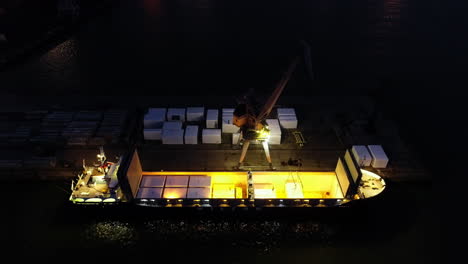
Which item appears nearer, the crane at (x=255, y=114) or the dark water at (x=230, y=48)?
the crane at (x=255, y=114)

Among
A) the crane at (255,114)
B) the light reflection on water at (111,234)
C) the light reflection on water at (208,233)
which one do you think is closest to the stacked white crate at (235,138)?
the crane at (255,114)

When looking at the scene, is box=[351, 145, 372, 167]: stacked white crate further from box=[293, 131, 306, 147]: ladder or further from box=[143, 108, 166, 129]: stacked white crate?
box=[143, 108, 166, 129]: stacked white crate

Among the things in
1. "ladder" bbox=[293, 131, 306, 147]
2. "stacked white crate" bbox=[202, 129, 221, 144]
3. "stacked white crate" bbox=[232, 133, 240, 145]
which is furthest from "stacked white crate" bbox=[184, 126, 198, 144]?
"ladder" bbox=[293, 131, 306, 147]

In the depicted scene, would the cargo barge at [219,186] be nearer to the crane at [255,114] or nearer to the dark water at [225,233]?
the dark water at [225,233]

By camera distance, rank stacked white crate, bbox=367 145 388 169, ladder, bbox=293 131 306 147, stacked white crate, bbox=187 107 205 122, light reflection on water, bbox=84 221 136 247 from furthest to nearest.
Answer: stacked white crate, bbox=187 107 205 122 → ladder, bbox=293 131 306 147 → stacked white crate, bbox=367 145 388 169 → light reflection on water, bbox=84 221 136 247

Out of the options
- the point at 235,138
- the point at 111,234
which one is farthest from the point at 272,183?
the point at 111,234

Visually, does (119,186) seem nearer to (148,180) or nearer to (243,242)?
(148,180)

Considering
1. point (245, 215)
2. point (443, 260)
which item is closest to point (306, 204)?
point (245, 215)

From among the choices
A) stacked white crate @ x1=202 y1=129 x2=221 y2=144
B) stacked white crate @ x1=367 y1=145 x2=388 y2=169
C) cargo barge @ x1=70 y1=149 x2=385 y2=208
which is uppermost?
stacked white crate @ x1=202 y1=129 x2=221 y2=144

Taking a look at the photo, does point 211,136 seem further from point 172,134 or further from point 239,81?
point 239,81
